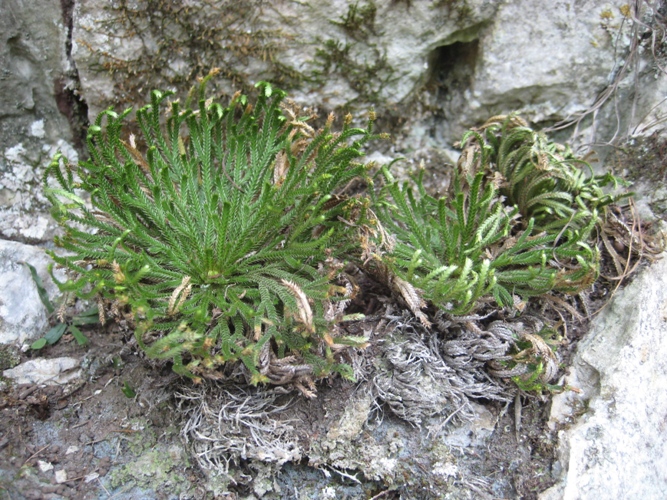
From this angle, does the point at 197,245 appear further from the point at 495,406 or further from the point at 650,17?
the point at 650,17

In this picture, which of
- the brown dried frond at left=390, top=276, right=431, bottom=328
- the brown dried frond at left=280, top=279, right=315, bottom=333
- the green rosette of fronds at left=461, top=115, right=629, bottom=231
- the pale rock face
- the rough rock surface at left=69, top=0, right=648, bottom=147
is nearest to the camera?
the brown dried frond at left=280, top=279, right=315, bottom=333

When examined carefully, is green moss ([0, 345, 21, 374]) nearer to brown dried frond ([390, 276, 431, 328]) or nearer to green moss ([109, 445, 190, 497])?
green moss ([109, 445, 190, 497])

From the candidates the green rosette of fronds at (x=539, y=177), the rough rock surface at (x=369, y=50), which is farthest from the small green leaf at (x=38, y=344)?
the green rosette of fronds at (x=539, y=177)

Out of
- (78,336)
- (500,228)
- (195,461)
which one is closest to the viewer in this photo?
(195,461)

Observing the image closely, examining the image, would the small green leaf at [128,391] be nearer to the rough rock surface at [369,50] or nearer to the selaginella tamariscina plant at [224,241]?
the selaginella tamariscina plant at [224,241]

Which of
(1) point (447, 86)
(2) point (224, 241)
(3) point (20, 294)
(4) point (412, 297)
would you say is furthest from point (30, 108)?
(1) point (447, 86)

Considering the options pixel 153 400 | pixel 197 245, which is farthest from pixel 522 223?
pixel 153 400

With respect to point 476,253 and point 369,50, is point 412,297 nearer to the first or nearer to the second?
point 476,253

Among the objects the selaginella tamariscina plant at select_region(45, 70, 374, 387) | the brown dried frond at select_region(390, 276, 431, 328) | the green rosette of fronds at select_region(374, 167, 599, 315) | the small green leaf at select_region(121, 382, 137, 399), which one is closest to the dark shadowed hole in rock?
the green rosette of fronds at select_region(374, 167, 599, 315)
